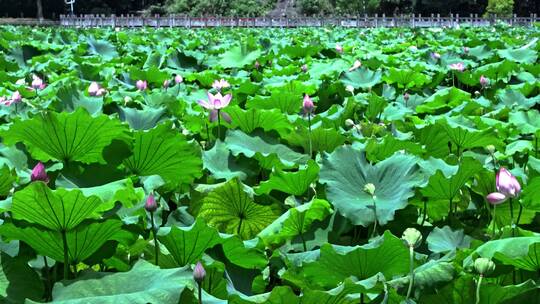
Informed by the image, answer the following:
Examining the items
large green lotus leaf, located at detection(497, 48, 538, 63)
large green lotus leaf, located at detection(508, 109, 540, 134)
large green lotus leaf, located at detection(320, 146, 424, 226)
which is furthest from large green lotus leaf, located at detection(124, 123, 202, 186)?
large green lotus leaf, located at detection(497, 48, 538, 63)

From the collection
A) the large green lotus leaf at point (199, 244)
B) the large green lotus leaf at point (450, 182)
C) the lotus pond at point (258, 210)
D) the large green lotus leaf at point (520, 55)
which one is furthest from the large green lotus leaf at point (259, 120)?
the large green lotus leaf at point (520, 55)

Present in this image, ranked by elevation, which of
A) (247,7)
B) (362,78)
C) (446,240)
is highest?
(247,7)

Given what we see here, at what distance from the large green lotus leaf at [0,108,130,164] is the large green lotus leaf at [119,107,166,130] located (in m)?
0.42

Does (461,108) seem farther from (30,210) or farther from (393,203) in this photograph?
(30,210)

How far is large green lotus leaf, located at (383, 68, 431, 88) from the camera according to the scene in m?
2.66

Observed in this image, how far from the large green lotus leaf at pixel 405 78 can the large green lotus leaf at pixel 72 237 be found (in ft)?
6.83

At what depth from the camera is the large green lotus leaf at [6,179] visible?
0.92m

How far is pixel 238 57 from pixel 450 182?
297 centimetres

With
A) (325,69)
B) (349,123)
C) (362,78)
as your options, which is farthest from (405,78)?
(349,123)

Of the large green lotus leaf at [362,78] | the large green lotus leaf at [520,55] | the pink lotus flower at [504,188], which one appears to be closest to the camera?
the pink lotus flower at [504,188]

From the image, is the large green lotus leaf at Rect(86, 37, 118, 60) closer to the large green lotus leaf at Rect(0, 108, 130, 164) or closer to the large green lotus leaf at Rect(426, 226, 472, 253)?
the large green lotus leaf at Rect(0, 108, 130, 164)

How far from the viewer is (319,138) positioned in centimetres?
134

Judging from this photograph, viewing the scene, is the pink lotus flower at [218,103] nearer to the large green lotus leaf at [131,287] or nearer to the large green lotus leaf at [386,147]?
the large green lotus leaf at [386,147]

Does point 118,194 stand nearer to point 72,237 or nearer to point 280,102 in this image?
point 72,237
